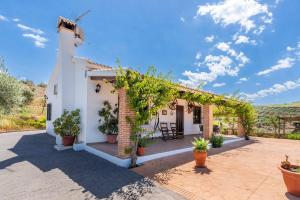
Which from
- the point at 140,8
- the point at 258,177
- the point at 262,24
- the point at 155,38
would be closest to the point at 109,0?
the point at 140,8

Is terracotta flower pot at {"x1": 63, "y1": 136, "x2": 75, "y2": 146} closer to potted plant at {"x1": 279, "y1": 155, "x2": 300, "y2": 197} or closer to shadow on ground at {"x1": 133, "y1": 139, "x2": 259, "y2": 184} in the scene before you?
shadow on ground at {"x1": 133, "y1": 139, "x2": 259, "y2": 184}

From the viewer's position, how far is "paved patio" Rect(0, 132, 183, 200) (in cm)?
440

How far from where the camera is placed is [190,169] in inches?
245

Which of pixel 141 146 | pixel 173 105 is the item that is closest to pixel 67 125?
pixel 141 146

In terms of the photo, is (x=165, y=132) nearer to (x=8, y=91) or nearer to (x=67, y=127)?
(x=67, y=127)

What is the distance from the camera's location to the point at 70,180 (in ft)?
17.1

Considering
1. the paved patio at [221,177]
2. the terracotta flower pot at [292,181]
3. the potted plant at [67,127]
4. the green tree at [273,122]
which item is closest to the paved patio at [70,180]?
the paved patio at [221,177]

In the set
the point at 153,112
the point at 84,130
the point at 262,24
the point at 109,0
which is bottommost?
the point at 84,130

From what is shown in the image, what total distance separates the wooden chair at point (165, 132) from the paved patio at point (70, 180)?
183 inches

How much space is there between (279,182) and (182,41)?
1119 cm

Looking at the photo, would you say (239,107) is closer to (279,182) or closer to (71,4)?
(279,182)

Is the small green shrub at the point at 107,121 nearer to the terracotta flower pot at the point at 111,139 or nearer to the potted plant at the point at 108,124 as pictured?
the potted plant at the point at 108,124

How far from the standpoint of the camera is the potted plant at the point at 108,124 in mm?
9102

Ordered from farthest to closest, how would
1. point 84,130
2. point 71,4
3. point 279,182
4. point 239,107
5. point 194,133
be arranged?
point 194,133 < point 239,107 < point 71,4 < point 84,130 < point 279,182
